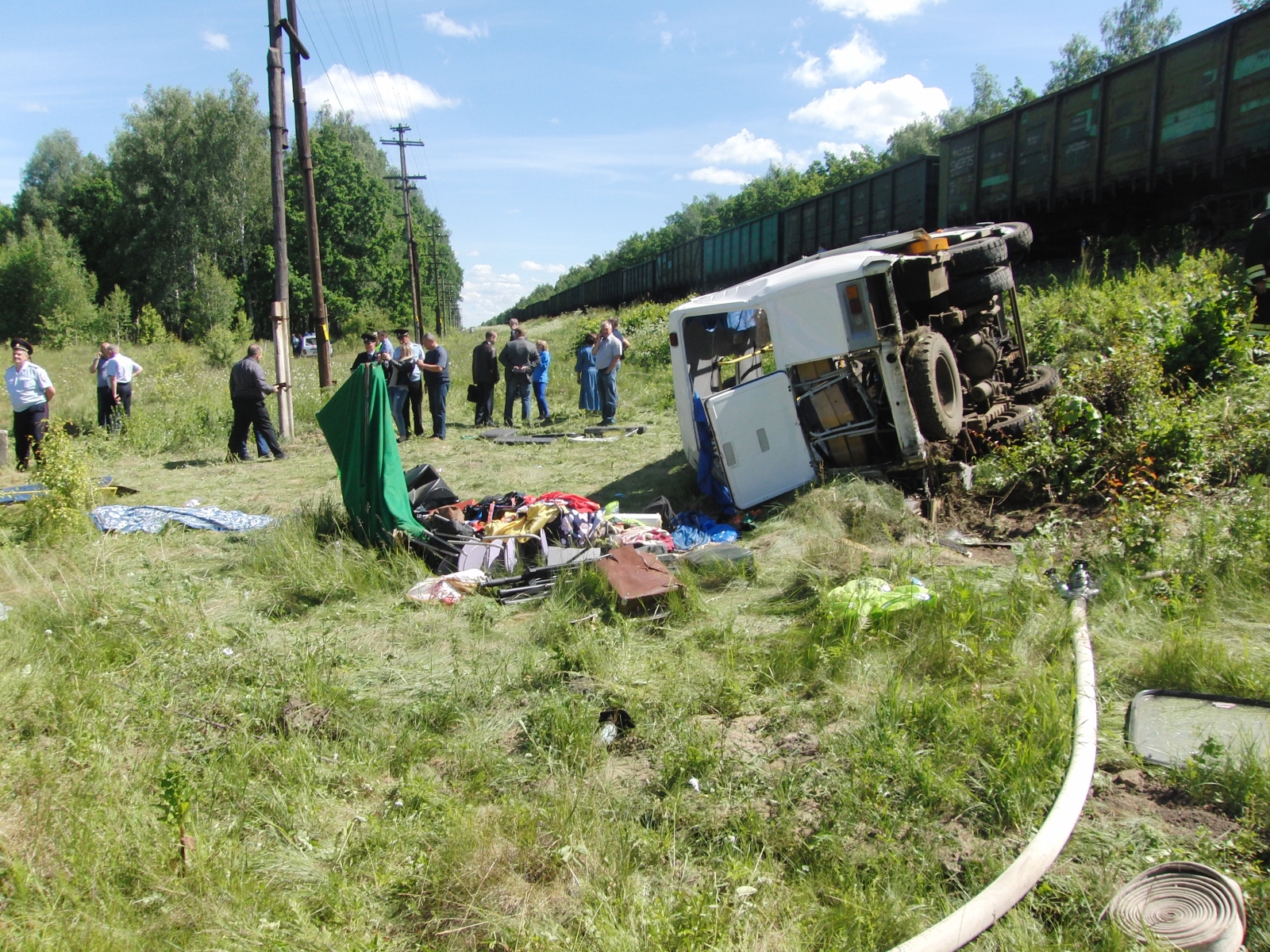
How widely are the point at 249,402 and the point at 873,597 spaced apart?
9978 mm

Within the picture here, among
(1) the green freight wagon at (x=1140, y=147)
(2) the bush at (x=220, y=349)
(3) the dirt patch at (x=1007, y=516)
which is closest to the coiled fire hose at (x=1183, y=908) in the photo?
(3) the dirt patch at (x=1007, y=516)

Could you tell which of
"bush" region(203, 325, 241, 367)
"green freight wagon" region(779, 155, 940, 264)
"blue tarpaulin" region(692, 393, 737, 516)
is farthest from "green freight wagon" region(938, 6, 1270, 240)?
"bush" region(203, 325, 241, 367)

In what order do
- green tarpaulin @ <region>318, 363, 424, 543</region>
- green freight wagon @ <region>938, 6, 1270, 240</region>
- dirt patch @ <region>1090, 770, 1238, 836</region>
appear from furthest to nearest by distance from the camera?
green freight wagon @ <region>938, 6, 1270, 240</region>
green tarpaulin @ <region>318, 363, 424, 543</region>
dirt patch @ <region>1090, 770, 1238, 836</region>

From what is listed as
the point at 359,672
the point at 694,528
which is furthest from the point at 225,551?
the point at 694,528

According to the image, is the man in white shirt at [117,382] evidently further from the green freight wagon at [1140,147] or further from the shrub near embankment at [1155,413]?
the green freight wagon at [1140,147]

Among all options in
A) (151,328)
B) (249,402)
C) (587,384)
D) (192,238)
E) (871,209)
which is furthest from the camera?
(192,238)

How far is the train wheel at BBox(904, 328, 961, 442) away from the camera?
6715 mm

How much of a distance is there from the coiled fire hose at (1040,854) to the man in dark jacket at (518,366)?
11857mm

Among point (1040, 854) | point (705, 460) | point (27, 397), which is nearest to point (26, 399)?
point (27, 397)

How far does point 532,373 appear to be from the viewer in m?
15.2

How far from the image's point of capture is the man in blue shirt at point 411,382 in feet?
43.1

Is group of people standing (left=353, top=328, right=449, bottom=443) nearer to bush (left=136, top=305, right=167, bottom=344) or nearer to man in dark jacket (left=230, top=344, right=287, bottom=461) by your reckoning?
man in dark jacket (left=230, top=344, right=287, bottom=461)

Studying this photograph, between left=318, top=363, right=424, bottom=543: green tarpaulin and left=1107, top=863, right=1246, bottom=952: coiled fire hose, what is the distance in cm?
520

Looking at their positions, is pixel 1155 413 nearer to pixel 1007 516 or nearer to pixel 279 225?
pixel 1007 516
